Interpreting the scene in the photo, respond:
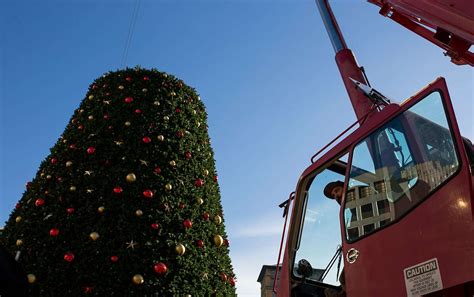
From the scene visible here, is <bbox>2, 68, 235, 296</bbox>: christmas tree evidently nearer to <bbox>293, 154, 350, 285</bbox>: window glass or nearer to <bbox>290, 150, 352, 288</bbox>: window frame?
<bbox>290, 150, 352, 288</bbox>: window frame

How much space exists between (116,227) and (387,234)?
2.53 meters

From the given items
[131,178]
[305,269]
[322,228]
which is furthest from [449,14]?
[131,178]

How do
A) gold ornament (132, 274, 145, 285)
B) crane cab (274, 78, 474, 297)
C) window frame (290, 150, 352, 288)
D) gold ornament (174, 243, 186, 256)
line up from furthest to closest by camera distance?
gold ornament (174, 243, 186, 256) < gold ornament (132, 274, 145, 285) < window frame (290, 150, 352, 288) < crane cab (274, 78, 474, 297)

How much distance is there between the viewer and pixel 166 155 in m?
4.72

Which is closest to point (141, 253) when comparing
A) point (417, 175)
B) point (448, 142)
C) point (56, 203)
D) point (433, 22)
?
point (56, 203)

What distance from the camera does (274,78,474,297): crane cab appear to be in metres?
2.46

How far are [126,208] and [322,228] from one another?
75.8 inches

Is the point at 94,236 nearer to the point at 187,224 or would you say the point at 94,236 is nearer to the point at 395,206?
the point at 187,224

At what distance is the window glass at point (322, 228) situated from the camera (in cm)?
359

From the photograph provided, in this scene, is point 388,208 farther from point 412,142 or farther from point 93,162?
point 93,162

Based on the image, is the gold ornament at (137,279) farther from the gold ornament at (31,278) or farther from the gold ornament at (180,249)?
the gold ornament at (31,278)

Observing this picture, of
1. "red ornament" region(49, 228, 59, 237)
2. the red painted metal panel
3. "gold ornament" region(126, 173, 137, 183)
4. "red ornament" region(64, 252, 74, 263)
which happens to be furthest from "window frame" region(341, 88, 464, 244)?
"red ornament" region(49, 228, 59, 237)

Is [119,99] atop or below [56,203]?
atop

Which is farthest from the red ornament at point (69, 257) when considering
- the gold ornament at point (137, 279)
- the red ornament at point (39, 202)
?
the red ornament at point (39, 202)
